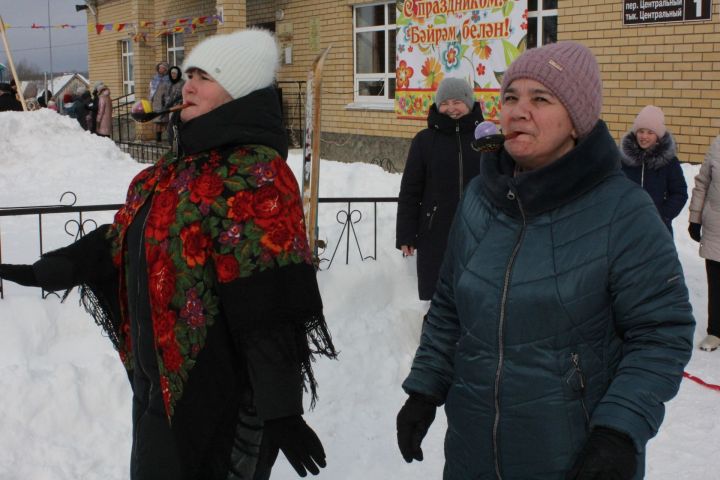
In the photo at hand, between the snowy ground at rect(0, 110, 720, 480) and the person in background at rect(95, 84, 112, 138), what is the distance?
10247 millimetres

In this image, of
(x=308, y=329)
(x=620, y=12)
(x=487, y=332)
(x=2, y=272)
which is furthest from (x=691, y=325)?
(x=620, y=12)

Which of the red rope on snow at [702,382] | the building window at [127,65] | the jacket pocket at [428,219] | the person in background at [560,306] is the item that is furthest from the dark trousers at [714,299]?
the building window at [127,65]

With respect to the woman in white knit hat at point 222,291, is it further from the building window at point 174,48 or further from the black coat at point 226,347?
the building window at point 174,48

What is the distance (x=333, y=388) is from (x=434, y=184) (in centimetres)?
147

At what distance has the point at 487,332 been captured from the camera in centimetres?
193

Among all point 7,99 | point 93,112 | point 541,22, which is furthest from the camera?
point 93,112

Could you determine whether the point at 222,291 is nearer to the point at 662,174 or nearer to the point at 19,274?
the point at 19,274

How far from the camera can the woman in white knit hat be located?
2.13 meters

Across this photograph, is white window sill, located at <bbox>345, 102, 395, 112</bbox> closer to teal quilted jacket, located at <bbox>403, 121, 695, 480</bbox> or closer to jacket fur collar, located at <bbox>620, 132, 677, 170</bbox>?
jacket fur collar, located at <bbox>620, 132, 677, 170</bbox>

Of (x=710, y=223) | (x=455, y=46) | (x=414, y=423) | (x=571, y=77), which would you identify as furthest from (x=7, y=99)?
(x=571, y=77)

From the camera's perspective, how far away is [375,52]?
43.0 feet

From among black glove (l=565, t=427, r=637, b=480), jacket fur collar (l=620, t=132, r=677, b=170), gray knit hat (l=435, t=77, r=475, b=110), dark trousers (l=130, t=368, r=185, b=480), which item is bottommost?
dark trousers (l=130, t=368, r=185, b=480)

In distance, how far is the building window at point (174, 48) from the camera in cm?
1875

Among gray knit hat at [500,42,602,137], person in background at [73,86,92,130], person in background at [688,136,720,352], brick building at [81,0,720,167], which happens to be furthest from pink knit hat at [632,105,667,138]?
person in background at [73,86,92,130]
